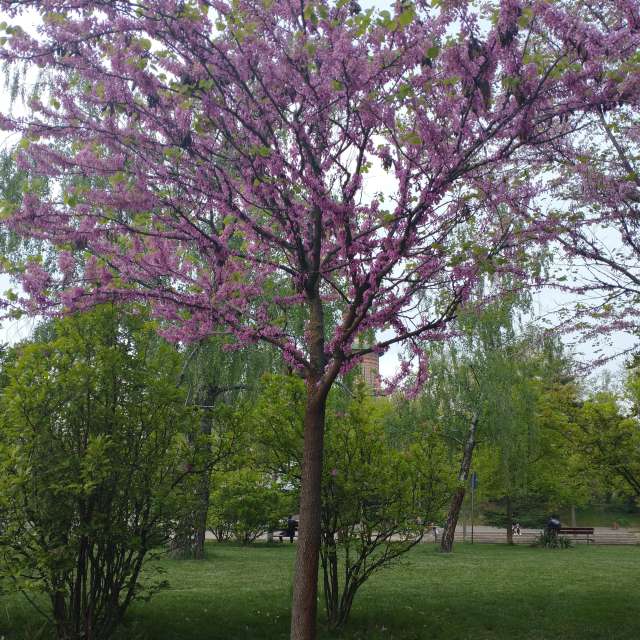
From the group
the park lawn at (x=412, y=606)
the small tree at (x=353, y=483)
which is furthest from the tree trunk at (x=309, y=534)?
the park lawn at (x=412, y=606)

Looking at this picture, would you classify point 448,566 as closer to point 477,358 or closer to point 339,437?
point 477,358

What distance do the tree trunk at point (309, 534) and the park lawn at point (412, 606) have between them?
1766 mm

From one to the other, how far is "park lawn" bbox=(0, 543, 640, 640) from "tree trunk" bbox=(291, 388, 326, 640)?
1.77 m

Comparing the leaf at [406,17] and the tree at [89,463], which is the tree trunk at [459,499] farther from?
the leaf at [406,17]

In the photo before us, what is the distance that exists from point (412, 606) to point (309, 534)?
3983 mm

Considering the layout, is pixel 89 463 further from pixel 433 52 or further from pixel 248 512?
pixel 248 512

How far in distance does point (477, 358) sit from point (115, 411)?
49.5 ft

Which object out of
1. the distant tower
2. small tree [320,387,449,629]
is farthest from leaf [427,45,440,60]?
small tree [320,387,449,629]

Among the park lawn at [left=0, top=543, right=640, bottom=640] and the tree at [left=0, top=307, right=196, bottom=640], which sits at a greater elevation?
the tree at [left=0, top=307, right=196, bottom=640]

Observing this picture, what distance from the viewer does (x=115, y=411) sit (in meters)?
5.74

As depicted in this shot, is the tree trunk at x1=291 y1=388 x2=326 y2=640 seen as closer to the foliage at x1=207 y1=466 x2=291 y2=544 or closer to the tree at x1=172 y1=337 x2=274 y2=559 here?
the tree at x1=172 y1=337 x2=274 y2=559

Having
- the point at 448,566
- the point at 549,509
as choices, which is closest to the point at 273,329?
the point at 448,566

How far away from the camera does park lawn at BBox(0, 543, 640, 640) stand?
7102 mm

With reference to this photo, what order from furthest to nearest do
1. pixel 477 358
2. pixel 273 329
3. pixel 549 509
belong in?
pixel 549 509 < pixel 477 358 < pixel 273 329
